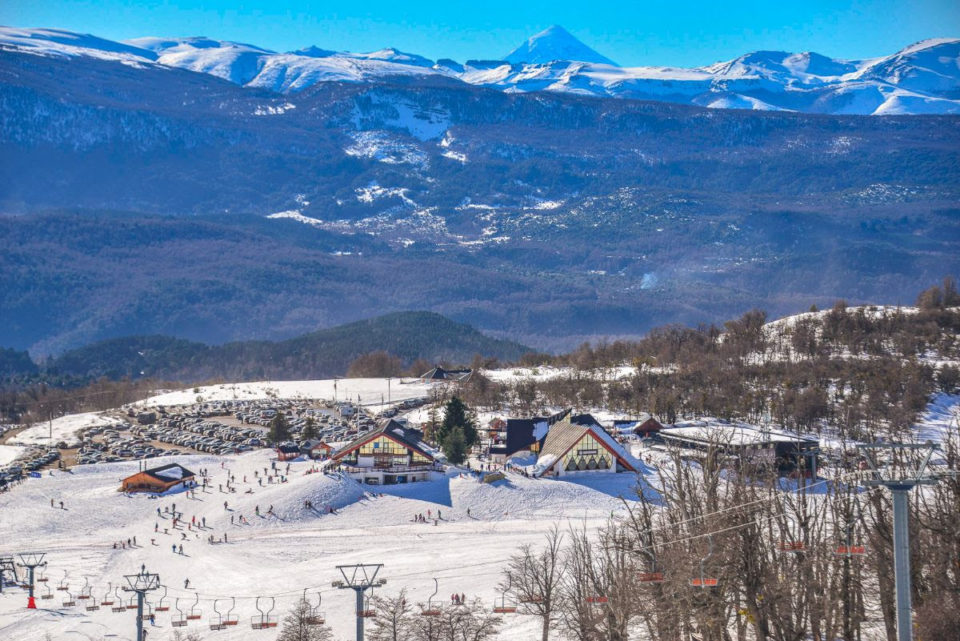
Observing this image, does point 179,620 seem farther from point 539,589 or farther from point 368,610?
point 539,589

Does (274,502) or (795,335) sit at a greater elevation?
(795,335)

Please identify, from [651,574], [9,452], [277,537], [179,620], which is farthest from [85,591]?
[9,452]

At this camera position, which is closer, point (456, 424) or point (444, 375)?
point (456, 424)

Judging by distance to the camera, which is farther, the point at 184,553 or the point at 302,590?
the point at 184,553

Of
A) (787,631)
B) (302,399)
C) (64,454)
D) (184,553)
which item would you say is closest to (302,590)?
(184,553)

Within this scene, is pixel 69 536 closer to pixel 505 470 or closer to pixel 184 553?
pixel 184 553
